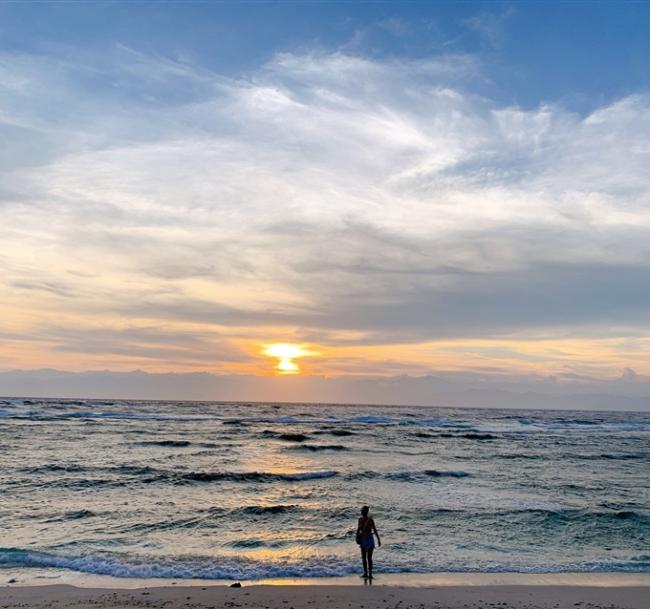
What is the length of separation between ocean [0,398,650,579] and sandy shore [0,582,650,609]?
4.98 feet

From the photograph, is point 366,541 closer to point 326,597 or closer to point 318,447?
point 326,597

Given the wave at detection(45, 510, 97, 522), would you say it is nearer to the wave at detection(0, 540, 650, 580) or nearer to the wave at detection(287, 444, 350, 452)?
the wave at detection(0, 540, 650, 580)

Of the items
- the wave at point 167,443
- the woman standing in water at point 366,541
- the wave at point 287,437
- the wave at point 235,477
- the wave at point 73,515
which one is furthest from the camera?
the wave at point 287,437

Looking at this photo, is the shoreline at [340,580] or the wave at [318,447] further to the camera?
the wave at [318,447]

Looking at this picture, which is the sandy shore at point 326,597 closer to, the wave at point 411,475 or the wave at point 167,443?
the wave at point 411,475

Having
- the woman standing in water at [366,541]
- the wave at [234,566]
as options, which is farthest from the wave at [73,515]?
the woman standing in water at [366,541]

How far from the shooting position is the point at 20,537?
1786 centimetres

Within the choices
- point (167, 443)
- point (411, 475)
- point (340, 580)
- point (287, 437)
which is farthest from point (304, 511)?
point (287, 437)

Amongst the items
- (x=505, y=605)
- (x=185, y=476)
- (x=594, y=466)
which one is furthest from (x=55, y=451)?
(x=594, y=466)

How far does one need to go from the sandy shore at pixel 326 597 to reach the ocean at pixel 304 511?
152cm

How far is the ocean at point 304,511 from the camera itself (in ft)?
53.3

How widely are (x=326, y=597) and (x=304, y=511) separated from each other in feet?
32.7

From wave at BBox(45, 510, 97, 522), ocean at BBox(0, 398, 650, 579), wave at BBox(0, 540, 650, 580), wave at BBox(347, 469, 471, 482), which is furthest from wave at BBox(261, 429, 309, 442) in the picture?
wave at BBox(0, 540, 650, 580)

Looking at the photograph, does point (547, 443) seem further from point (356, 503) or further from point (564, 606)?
point (564, 606)
